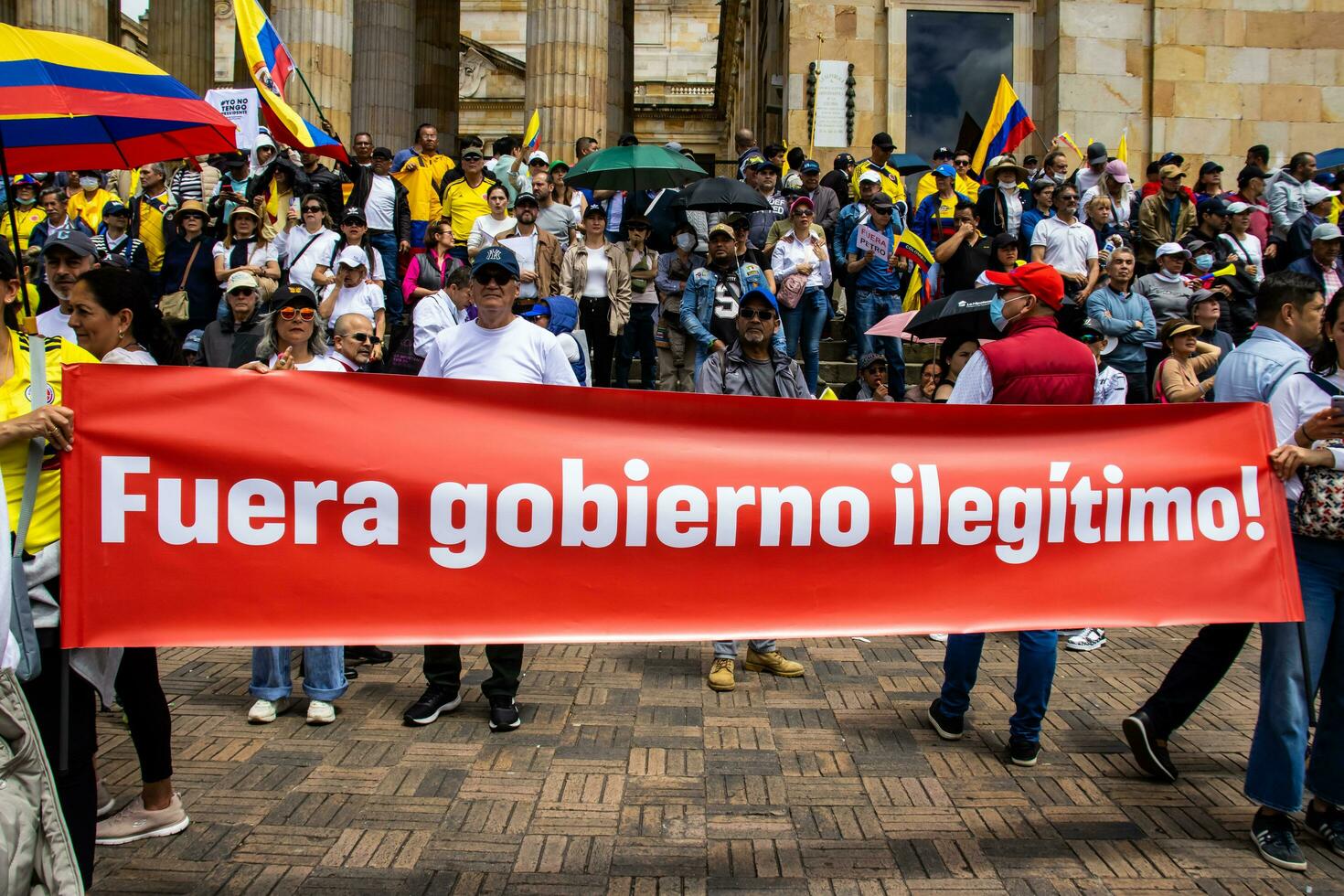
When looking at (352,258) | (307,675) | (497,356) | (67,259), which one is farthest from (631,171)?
(307,675)

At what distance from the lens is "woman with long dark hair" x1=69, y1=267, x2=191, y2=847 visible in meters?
3.89

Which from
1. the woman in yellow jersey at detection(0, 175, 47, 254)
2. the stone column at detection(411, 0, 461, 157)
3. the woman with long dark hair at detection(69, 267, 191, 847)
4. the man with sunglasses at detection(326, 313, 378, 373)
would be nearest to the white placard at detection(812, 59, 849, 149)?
the woman in yellow jersey at detection(0, 175, 47, 254)

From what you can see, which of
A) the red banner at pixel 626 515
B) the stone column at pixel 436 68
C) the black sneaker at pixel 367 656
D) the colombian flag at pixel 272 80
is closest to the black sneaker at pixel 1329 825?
the red banner at pixel 626 515

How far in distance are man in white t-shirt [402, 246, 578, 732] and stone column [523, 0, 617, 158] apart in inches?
543

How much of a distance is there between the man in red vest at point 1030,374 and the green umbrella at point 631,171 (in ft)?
28.3

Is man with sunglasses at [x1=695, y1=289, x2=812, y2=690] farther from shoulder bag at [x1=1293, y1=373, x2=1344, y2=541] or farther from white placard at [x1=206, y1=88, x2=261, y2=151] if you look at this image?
white placard at [x1=206, y1=88, x2=261, y2=151]

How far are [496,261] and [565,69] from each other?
14478 mm

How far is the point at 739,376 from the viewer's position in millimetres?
6176

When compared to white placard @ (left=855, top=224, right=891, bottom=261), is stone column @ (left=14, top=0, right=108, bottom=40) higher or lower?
higher

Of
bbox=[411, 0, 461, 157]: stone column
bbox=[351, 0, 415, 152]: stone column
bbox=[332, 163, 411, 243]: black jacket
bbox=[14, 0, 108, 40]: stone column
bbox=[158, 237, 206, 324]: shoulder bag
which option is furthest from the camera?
bbox=[411, 0, 461, 157]: stone column

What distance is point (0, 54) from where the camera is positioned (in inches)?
150

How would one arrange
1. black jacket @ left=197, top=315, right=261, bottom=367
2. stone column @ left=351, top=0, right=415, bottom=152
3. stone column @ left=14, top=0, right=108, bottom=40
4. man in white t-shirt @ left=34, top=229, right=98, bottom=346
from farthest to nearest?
1. stone column @ left=351, top=0, right=415, bottom=152
2. stone column @ left=14, top=0, right=108, bottom=40
3. black jacket @ left=197, top=315, right=261, bottom=367
4. man in white t-shirt @ left=34, top=229, right=98, bottom=346

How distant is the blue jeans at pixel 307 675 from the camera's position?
5.48m

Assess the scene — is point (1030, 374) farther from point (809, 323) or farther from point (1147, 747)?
point (809, 323)
